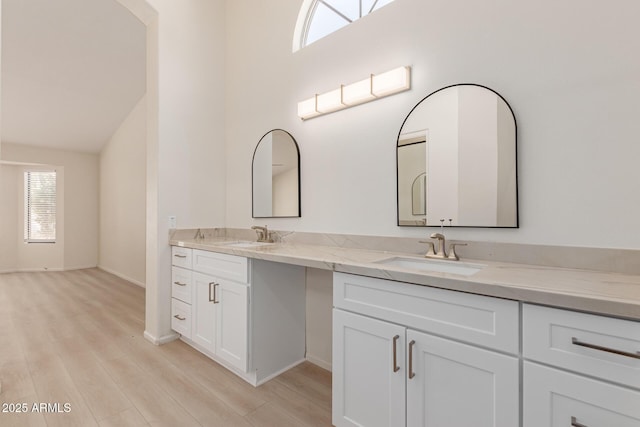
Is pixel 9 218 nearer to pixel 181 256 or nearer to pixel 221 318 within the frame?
pixel 181 256

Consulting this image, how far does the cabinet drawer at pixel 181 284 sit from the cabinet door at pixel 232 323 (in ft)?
1.43

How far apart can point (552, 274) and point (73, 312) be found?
4.39 m

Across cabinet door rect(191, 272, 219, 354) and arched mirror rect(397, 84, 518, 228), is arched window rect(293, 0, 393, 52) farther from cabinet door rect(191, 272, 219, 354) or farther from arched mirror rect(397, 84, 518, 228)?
cabinet door rect(191, 272, 219, 354)

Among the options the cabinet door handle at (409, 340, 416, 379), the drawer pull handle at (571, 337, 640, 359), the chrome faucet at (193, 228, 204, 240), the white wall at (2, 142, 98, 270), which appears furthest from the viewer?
the white wall at (2, 142, 98, 270)

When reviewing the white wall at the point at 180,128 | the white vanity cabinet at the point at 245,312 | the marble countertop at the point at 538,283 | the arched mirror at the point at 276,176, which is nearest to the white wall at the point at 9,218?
the white wall at the point at 180,128

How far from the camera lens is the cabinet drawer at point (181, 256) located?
2467mm

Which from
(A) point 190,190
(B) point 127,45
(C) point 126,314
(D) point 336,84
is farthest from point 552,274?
(B) point 127,45

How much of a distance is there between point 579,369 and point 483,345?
10.0 inches

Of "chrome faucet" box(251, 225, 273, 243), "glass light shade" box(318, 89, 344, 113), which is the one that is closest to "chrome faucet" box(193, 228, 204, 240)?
"chrome faucet" box(251, 225, 273, 243)

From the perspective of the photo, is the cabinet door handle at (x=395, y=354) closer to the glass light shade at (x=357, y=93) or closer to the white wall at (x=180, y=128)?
the glass light shade at (x=357, y=93)

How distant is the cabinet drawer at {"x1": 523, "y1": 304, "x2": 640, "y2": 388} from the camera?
82 cm

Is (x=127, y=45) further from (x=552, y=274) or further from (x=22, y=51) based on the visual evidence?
(x=552, y=274)

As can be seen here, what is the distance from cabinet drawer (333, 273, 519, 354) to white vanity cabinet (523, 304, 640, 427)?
65mm

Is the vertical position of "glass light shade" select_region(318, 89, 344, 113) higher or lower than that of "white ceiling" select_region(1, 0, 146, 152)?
lower
